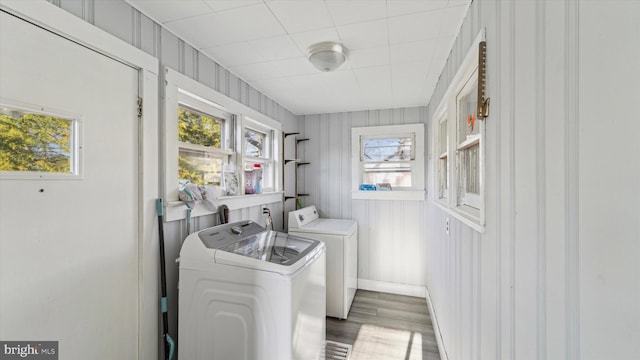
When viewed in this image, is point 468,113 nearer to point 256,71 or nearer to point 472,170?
point 472,170

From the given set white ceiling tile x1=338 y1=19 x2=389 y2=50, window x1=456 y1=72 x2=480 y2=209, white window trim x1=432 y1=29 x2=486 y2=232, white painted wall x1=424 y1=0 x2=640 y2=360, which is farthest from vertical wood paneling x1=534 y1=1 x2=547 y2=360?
white ceiling tile x1=338 y1=19 x2=389 y2=50

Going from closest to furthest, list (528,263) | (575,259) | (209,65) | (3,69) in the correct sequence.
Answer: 1. (575,259)
2. (528,263)
3. (3,69)
4. (209,65)

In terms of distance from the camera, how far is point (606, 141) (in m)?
0.47

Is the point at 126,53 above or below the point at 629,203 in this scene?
above

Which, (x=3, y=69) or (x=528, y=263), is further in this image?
(x=3, y=69)

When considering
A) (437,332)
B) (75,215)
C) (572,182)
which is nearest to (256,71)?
(75,215)

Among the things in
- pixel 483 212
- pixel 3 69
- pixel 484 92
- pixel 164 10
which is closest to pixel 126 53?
pixel 164 10

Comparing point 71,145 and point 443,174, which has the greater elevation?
point 71,145

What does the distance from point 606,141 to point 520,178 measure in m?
0.35

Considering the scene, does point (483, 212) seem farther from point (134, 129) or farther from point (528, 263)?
point (134, 129)

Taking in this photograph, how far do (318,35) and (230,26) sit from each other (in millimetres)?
534

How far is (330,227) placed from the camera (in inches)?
112

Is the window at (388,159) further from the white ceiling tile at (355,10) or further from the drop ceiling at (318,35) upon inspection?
the white ceiling tile at (355,10)

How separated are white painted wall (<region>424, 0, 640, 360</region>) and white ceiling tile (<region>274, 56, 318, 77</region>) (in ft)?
4.14
